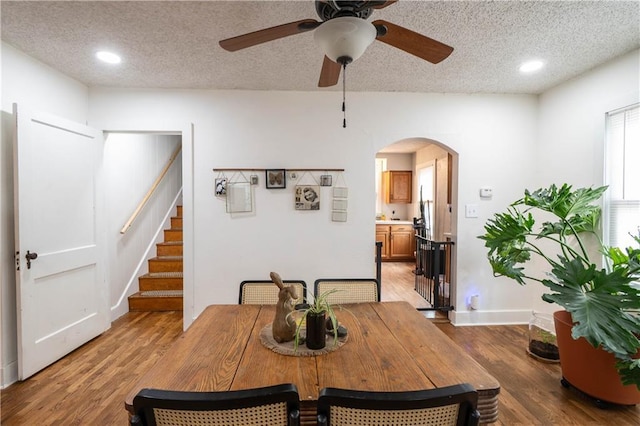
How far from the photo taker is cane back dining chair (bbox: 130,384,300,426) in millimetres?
792

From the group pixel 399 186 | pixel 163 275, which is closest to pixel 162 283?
pixel 163 275

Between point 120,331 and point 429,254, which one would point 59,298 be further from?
point 429,254

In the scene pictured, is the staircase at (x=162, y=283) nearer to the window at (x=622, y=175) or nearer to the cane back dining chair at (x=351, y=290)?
the cane back dining chair at (x=351, y=290)

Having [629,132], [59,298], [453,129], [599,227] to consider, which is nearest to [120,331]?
[59,298]

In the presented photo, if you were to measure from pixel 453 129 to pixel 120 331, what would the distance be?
13.4ft

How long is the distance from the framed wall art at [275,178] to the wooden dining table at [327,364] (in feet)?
5.82

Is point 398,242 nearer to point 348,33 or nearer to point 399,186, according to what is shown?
point 399,186

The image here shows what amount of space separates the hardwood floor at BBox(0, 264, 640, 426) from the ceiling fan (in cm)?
221

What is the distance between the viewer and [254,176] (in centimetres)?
320

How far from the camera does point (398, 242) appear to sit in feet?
21.7

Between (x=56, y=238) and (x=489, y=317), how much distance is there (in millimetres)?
4209

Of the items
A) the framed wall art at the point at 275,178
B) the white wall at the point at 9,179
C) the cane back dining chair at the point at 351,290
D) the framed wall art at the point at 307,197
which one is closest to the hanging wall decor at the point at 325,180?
the framed wall art at the point at 307,197

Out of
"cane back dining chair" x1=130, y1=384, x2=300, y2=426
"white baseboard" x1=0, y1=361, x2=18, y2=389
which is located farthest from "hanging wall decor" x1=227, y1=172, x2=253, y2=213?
"cane back dining chair" x1=130, y1=384, x2=300, y2=426

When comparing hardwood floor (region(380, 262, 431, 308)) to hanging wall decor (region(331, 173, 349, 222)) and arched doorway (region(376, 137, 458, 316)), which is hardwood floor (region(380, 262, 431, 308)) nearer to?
arched doorway (region(376, 137, 458, 316))
